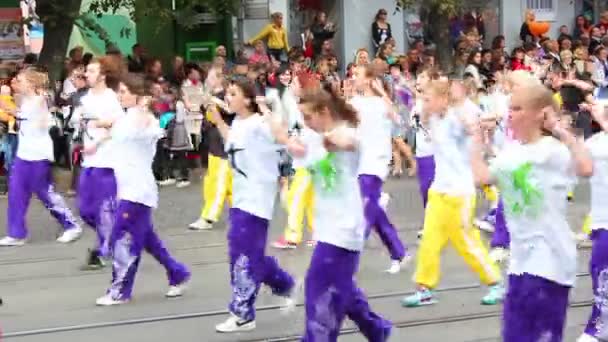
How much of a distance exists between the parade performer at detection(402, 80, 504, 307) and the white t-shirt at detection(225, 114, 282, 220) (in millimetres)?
1272

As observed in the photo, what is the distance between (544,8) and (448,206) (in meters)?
18.6

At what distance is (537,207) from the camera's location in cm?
646

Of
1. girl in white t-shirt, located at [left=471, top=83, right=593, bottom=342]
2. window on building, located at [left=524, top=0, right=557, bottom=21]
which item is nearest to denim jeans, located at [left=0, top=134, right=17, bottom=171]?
girl in white t-shirt, located at [left=471, top=83, right=593, bottom=342]

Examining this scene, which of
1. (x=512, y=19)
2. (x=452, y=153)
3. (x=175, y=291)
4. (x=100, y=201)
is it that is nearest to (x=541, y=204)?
(x=452, y=153)

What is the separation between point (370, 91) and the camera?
1136cm

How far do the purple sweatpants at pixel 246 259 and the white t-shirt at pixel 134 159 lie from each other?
1.13 metres

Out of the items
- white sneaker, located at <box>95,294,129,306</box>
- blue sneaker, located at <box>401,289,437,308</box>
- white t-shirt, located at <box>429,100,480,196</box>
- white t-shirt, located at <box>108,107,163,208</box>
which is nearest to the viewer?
white t-shirt, located at <box>429,100,480,196</box>

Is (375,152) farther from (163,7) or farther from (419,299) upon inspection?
(163,7)

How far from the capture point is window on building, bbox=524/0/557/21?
87.7 ft

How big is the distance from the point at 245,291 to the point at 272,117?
1.22m

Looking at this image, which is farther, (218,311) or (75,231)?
(75,231)

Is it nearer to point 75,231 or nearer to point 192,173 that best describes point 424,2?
point 192,173

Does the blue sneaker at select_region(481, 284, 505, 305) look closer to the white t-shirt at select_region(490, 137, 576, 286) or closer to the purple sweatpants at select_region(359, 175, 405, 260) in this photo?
the purple sweatpants at select_region(359, 175, 405, 260)

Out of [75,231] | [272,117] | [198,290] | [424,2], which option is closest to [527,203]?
[272,117]
